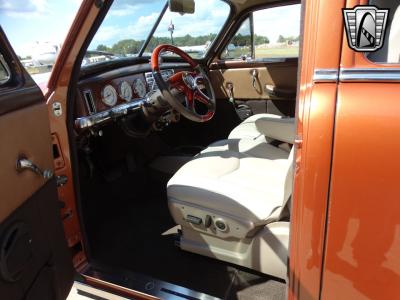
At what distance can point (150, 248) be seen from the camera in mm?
2078

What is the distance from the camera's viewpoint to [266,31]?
3.21 m

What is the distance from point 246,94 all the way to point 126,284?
89.2 inches

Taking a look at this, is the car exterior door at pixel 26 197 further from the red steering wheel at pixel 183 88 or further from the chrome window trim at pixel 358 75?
the chrome window trim at pixel 358 75

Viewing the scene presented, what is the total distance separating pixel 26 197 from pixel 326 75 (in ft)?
3.29

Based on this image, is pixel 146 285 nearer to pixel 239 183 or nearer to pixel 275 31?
pixel 239 183

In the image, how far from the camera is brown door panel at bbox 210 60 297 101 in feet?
10.3

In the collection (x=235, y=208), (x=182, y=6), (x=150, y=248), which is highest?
(x=182, y=6)

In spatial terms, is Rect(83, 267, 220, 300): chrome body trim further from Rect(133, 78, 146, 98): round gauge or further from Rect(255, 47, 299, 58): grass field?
Rect(255, 47, 299, 58): grass field

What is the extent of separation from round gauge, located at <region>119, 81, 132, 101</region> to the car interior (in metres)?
0.01

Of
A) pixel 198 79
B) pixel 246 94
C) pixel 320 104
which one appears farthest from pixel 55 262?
pixel 246 94

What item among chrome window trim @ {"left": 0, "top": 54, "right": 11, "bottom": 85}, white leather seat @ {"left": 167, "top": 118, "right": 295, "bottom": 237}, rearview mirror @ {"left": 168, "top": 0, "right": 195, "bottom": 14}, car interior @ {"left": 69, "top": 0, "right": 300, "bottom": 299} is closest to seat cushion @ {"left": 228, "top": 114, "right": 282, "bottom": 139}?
car interior @ {"left": 69, "top": 0, "right": 300, "bottom": 299}

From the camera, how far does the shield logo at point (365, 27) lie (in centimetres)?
83

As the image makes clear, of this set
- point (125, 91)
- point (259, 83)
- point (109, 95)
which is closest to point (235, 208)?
point (109, 95)

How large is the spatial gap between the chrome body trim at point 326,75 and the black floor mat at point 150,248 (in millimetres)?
1122
